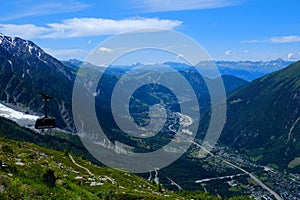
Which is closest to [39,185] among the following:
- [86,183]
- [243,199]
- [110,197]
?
Answer: [110,197]

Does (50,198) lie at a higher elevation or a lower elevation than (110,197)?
higher

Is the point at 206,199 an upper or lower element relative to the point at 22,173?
lower

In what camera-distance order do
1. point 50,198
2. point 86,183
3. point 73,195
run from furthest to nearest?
point 86,183 → point 73,195 → point 50,198

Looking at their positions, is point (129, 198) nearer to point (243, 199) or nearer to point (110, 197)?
point (110, 197)

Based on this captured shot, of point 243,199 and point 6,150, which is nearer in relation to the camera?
point 6,150

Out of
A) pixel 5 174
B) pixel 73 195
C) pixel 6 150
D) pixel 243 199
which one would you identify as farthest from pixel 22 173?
pixel 243 199

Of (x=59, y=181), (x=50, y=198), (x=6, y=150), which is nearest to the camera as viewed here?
(x=50, y=198)

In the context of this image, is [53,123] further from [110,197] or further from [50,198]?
[110,197]

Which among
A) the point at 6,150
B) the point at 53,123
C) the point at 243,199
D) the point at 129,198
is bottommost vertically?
the point at 243,199

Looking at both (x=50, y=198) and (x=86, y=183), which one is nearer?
(x=50, y=198)
